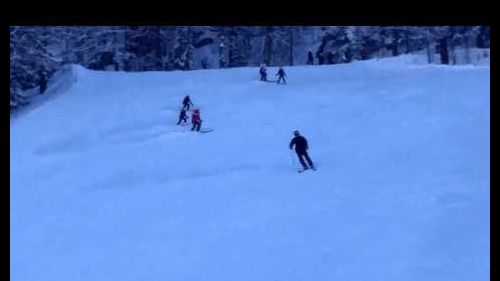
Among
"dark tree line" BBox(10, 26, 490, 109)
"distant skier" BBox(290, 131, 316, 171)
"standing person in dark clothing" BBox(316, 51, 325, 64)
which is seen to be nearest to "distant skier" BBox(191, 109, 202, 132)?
"distant skier" BBox(290, 131, 316, 171)

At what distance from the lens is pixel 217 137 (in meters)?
17.9

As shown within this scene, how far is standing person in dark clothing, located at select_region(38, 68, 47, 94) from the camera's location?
26844mm

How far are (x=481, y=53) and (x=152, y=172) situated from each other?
713 inches

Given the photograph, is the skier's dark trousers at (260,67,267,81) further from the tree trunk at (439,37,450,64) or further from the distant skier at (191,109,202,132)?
the tree trunk at (439,37,450,64)

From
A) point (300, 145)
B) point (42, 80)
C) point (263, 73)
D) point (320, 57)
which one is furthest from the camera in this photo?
point (320, 57)

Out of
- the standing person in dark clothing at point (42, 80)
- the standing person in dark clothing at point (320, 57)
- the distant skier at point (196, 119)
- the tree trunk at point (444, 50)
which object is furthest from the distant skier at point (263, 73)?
the tree trunk at point (444, 50)

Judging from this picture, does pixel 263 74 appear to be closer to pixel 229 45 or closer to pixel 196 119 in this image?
pixel 196 119

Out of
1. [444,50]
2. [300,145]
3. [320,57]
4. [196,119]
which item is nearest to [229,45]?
[320,57]

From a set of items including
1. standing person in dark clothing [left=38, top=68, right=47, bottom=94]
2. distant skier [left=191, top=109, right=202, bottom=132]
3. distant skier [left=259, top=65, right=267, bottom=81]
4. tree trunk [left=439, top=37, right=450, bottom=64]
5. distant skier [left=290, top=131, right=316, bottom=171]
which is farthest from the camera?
tree trunk [left=439, top=37, right=450, bottom=64]

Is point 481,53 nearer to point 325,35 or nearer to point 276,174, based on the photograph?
point 325,35

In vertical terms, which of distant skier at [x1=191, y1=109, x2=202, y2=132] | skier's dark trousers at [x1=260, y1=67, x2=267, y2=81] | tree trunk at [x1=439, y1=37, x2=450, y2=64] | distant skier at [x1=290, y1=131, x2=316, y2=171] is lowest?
distant skier at [x1=290, y1=131, x2=316, y2=171]

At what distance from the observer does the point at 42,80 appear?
26891 mm

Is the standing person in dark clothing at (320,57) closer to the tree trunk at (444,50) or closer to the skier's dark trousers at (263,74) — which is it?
the tree trunk at (444,50)
